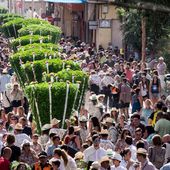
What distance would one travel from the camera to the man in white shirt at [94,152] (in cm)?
1562

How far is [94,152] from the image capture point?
51.5ft

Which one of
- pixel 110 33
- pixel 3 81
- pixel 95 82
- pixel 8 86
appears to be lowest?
pixel 110 33

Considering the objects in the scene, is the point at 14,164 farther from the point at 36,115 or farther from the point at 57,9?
the point at 57,9

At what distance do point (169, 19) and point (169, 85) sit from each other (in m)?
10.3

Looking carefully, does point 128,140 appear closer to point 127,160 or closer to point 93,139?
point 93,139

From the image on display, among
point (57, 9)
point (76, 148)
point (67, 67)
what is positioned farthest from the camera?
point (57, 9)

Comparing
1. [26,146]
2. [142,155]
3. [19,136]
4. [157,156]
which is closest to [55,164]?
[26,146]

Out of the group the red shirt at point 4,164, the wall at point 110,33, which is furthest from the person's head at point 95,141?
the wall at point 110,33

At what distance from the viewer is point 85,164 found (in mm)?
15547

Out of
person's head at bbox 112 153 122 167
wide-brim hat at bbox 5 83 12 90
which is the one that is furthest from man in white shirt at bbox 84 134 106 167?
wide-brim hat at bbox 5 83 12 90

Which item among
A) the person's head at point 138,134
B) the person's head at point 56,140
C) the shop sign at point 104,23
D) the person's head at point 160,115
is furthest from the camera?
the shop sign at point 104,23

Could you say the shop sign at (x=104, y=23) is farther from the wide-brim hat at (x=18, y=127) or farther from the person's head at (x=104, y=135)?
the person's head at (x=104, y=135)

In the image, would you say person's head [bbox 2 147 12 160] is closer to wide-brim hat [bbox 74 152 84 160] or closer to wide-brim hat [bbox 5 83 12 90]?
wide-brim hat [bbox 74 152 84 160]

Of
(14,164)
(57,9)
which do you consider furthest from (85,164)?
(57,9)
